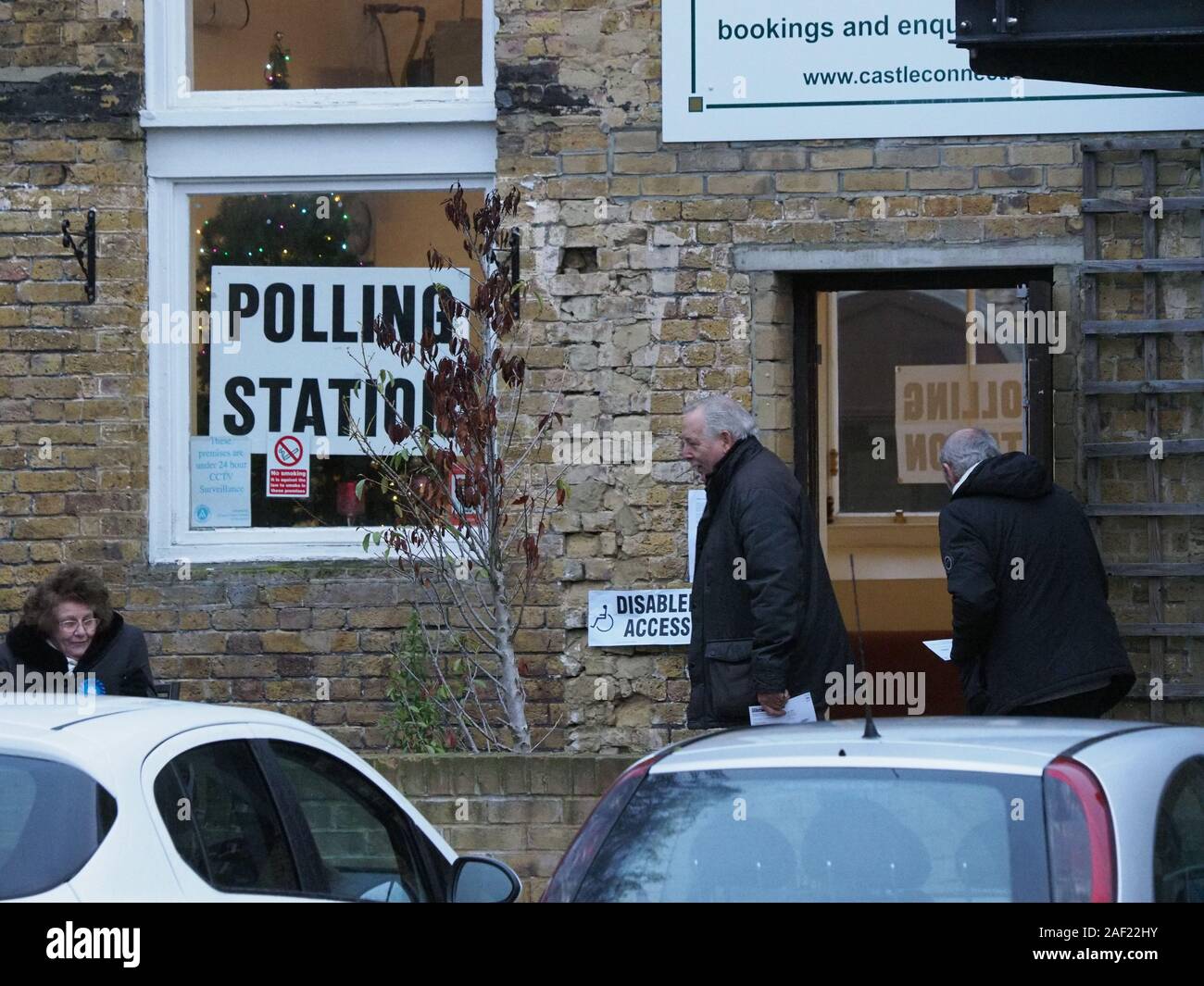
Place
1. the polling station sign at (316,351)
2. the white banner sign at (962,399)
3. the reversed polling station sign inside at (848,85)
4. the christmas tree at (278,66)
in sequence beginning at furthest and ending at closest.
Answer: the white banner sign at (962,399), the christmas tree at (278,66), the polling station sign at (316,351), the reversed polling station sign inside at (848,85)

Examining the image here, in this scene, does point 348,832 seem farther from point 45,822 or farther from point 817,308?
point 817,308

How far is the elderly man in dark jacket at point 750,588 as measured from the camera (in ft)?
20.1

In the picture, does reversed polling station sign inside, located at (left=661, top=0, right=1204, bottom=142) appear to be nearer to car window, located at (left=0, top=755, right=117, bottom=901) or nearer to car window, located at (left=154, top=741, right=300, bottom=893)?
car window, located at (left=154, top=741, right=300, bottom=893)

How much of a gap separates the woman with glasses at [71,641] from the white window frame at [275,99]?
8.84 feet

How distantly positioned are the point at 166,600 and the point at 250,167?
206 cm

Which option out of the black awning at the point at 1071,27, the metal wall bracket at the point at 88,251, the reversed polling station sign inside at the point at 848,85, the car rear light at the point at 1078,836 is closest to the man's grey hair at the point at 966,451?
the black awning at the point at 1071,27

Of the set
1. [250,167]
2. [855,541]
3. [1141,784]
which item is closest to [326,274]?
[250,167]

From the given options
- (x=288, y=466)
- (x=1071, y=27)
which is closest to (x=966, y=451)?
(x=1071, y=27)

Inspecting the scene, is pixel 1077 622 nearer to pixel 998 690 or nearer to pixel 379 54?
pixel 998 690

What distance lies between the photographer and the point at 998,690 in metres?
6.49

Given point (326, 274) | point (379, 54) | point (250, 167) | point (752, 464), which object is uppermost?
point (379, 54)

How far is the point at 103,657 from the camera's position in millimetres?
6605

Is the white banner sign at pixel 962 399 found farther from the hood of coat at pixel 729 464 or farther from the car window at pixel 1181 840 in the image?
the car window at pixel 1181 840

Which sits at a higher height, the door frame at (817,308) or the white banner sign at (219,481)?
the door frame at (817,308)
